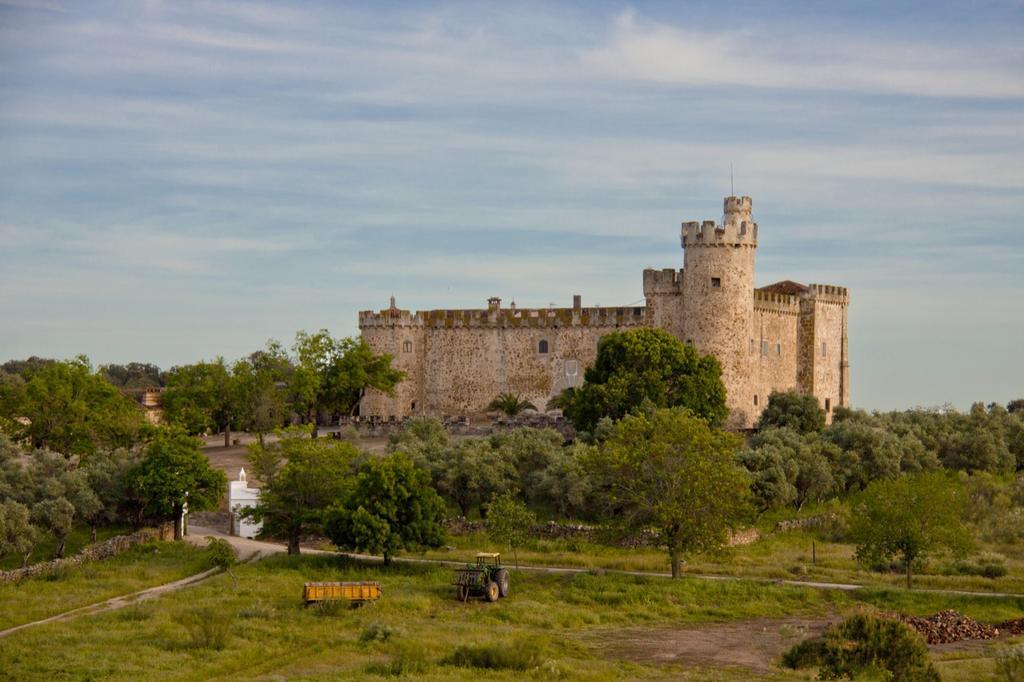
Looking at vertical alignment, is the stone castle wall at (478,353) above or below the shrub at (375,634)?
above

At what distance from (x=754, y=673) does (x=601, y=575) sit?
9859 mm

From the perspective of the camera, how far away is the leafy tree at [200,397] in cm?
6919

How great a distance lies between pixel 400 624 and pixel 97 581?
10.2m

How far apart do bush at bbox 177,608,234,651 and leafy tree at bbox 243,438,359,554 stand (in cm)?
974

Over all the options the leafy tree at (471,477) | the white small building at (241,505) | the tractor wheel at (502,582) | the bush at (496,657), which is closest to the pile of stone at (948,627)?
the bush at (496,657)

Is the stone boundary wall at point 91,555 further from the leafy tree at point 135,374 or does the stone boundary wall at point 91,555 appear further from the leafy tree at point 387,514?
the leafy tree at point 135,374

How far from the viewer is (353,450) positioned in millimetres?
48812

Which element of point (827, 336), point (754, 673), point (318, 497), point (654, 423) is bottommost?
point (754, 673)

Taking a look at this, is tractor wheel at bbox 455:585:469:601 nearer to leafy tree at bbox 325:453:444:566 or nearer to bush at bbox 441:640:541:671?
leafy tree at bbox 325:453:444:566

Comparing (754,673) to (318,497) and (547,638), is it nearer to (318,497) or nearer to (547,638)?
(547,638)

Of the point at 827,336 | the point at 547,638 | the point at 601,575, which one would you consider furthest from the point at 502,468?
the point at 827,336

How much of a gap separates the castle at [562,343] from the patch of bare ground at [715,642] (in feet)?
108

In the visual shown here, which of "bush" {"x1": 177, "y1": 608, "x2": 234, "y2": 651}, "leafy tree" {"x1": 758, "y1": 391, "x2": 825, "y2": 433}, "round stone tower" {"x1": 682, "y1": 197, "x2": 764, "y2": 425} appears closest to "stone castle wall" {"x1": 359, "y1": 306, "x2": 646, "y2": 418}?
"round stone tower" {"x1": 682, "y1": 197, "x2": 764, "y2": 425}

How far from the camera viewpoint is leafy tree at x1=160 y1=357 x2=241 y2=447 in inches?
2724
